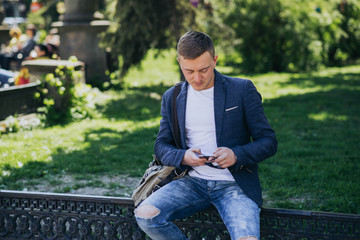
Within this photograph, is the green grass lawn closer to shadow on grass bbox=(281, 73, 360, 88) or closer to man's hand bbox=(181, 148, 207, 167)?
man's hand bbox=(181, 148, 207, 167)

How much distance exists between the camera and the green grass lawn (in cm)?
521

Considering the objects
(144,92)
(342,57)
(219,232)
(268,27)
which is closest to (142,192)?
(219,232)

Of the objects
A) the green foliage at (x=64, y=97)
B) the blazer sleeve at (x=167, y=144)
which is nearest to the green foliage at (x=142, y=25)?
the green foliage at (x=64, y=97)

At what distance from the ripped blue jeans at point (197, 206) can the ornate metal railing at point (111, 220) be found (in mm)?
235

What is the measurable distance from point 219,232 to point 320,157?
3.39 m

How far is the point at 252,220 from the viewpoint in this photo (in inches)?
115

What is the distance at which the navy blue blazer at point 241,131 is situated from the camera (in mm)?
3117

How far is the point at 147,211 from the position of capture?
3.03 metres

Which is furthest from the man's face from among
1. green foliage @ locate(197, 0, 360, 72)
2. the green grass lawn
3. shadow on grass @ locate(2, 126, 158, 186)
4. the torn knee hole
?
green foliage @ locate(197, 0, 360, 72)

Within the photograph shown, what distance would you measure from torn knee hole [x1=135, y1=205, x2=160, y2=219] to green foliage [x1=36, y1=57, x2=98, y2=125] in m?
6.17

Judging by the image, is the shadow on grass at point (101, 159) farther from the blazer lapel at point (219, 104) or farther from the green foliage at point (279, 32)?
the green foliage at point (279, 32)

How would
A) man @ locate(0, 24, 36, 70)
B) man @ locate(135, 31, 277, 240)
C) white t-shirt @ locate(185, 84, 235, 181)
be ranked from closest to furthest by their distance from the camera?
1. man @ locate(135, 31, 277, 240)
2. white t-shirt @ locate(185, 84, 235, 181)
3. man @ locate(0, 24, 36, 70)

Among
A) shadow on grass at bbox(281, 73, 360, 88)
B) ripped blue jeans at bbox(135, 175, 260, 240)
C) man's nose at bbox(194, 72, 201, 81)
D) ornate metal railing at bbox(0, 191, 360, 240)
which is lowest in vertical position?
shadow on grass at bbox(281, 73, 360, 88)

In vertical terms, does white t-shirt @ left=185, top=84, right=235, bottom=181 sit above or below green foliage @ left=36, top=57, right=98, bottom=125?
above
